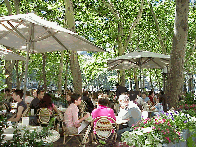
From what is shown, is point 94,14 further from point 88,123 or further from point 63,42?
point 88,123

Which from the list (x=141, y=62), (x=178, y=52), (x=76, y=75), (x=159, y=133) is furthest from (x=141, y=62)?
(x=159, y=133)

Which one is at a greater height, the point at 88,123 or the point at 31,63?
the point at 31,63

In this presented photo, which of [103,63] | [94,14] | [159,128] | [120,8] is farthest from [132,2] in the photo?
[159,128]

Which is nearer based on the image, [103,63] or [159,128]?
[159,128]

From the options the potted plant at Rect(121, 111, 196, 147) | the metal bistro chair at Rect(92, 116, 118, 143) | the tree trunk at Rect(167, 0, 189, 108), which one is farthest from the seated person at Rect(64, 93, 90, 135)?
the tree trunk at Rect(167, 0, 189, 108)

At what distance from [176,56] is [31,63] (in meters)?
29.9

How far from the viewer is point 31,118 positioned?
7609mm

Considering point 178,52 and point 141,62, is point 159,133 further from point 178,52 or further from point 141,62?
point 141,62

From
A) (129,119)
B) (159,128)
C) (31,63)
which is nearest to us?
(159,128)

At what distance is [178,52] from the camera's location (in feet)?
30.5

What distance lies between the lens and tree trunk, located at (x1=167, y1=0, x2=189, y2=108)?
30.1ft

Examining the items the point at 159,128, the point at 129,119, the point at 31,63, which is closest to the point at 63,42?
the point at 129,119

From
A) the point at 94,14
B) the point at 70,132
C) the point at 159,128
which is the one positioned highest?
the point at 94,14

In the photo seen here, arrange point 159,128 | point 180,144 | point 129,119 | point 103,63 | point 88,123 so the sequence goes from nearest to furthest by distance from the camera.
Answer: point 159,128, point 180,144, point 129,119, point 88,123, point 103,63
